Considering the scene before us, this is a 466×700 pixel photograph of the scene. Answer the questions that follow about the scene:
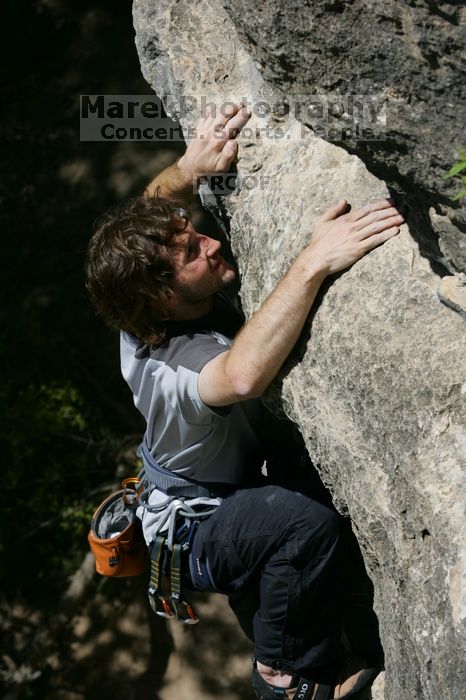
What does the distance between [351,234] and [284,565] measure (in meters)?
1.15

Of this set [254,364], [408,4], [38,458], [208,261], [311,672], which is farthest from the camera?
[38,458]

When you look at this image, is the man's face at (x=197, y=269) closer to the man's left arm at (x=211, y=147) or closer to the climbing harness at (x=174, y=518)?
the man's left arm at (x=211, y=147)

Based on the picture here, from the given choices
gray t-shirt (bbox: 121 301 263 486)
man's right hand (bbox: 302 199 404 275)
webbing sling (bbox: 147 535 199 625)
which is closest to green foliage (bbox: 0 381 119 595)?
webbing sling (bbox: 147 535 199 625)

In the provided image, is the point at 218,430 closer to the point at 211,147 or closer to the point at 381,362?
the point at 381,362

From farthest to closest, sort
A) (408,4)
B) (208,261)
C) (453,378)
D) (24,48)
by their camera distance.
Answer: (24,48), (208,261), (453,378), (408,4)

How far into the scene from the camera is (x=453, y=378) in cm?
214

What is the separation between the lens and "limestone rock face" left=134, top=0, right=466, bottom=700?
207 centimetres

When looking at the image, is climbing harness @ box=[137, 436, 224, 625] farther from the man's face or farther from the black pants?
the man's face

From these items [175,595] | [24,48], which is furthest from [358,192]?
[24,48]

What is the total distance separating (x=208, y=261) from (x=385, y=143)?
0.98 m

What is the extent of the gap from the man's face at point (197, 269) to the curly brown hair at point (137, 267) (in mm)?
33

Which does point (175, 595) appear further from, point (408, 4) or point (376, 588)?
point (408, 4)

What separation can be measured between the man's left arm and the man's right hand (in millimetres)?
671

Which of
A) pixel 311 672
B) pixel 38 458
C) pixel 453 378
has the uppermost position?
pixel 453 378
